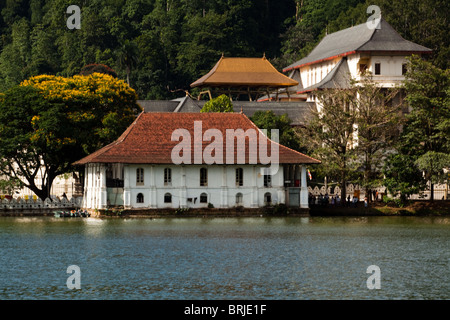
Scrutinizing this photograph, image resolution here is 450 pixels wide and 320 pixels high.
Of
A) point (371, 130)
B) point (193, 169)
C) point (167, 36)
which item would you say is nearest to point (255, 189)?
point (193, 169)

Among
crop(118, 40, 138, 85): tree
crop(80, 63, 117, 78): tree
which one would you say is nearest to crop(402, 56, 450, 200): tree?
crop(118, 40, 138, 85): tree

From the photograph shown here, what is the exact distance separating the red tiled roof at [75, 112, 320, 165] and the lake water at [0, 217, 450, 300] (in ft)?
16.3

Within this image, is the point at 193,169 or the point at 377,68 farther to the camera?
the point at 377,68

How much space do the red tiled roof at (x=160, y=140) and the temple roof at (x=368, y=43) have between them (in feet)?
98.7

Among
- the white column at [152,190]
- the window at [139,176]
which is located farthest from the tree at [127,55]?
the white column at [152,190]

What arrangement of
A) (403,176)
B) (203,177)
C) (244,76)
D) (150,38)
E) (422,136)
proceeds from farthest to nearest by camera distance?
(150,38) → (244,76) → (422,136) → (403,176) → (203,177)

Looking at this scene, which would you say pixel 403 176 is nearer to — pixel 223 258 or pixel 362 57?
pixel 223 258

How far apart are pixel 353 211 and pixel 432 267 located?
2998 cm

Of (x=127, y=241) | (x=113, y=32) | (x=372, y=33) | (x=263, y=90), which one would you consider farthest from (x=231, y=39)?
(x=127, y=241)

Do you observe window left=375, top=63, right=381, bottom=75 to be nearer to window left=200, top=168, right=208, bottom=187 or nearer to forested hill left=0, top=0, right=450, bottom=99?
forested hill left=0, top=0, right=450, bottom=99

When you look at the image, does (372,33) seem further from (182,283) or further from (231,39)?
(182,283)

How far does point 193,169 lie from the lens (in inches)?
2849

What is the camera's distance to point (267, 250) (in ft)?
164

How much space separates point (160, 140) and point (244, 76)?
42083 mm
